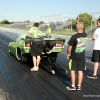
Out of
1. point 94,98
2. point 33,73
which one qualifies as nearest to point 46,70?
point 33,73

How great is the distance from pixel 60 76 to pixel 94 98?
7.85 feet

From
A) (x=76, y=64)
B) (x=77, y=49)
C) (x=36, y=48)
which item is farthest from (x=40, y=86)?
(x=36, y=48)

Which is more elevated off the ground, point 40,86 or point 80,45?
point 80,45

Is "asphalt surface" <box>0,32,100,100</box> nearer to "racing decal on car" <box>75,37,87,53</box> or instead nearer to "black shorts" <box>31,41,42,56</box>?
"black shorts" <box>31,41,42,56</box>

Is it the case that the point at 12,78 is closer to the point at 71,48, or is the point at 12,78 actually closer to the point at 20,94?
the point at 20,94

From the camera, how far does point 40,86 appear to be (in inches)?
253

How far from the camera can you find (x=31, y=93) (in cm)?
573

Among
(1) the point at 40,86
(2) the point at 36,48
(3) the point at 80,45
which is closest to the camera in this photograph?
(3) the point at 80,45

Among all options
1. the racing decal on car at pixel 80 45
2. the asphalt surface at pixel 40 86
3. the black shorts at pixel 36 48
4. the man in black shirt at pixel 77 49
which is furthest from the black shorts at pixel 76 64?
the black shorts at pixel 36 48

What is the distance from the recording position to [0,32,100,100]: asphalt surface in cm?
550

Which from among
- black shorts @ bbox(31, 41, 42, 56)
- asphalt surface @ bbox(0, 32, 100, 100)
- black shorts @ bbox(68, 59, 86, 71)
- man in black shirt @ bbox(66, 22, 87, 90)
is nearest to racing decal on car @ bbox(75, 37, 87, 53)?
man in black shirt @ bbox(66, 22, 87, 90)

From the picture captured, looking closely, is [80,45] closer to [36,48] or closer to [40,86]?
[40,86]

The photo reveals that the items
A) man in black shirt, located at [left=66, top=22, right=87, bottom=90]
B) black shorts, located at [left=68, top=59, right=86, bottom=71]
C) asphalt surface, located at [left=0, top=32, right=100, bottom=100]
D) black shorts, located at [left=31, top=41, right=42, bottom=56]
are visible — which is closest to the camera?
asphalt surface, located at [left=0, top=32, right=100, bottom=100]

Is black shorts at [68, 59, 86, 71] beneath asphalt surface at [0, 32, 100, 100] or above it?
above
